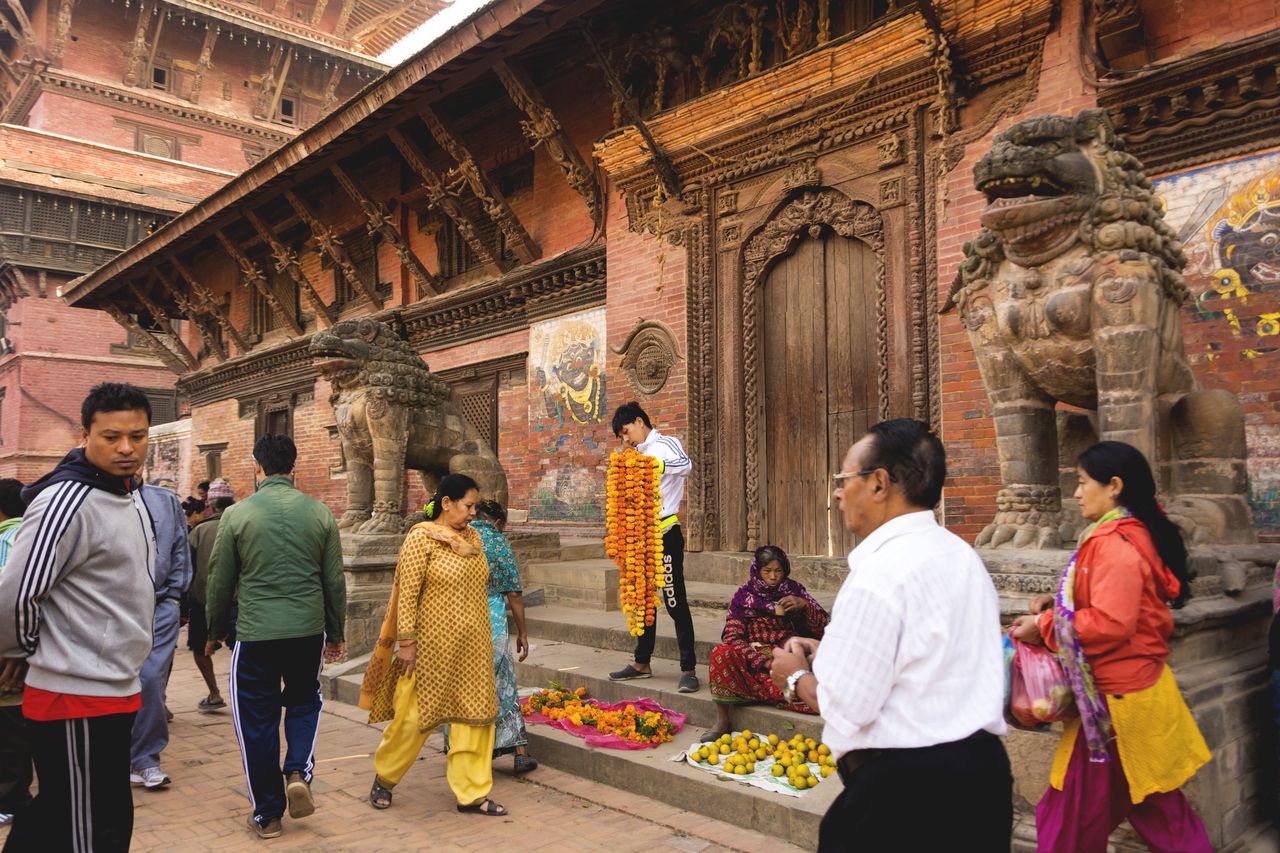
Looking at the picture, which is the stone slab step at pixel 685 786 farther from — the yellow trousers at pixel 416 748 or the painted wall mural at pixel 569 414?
the painted wall mural at pixel 569 414

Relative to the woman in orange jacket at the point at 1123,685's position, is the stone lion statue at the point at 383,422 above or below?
above

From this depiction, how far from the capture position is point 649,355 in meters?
9.66

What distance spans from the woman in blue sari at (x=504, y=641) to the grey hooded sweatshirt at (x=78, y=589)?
2303 mm

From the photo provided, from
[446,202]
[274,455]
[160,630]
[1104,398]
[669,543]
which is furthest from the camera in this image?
[446,202]

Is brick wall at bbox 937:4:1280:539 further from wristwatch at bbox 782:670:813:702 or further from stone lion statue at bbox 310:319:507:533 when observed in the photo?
wristwatch at bbox 782:670:813:702

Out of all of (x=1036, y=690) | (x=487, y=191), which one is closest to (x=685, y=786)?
(x=1036, y=690)

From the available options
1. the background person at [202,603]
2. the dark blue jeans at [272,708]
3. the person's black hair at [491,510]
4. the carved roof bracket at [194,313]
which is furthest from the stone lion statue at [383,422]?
the carved roof bracket at [194,313]

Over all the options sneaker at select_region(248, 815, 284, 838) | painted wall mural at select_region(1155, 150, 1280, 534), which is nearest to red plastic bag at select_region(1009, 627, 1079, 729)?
sneaker at select_region(248, 815, 284, 838)

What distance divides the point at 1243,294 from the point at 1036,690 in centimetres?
426

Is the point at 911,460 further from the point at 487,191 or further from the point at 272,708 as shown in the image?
the point at 487,191

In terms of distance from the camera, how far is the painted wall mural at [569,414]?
1060cm

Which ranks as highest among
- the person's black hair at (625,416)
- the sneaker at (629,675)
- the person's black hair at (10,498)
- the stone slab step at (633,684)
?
the person's black hair at (625,416)

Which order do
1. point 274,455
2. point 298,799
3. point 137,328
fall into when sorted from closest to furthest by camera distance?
point 298,799, point 274,455, point 137,328

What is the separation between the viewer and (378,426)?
28.2 feet
